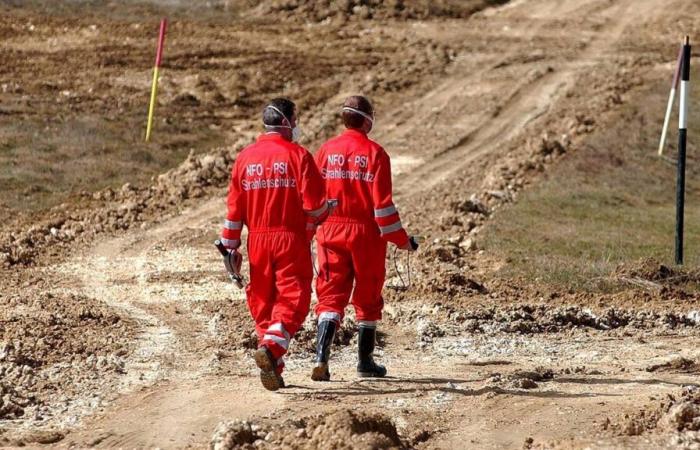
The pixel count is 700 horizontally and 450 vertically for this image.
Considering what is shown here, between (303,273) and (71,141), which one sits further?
(71,141)

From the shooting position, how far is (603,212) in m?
19.6

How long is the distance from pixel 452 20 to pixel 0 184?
17472 mm

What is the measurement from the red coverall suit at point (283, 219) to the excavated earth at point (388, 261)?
0.63 meters

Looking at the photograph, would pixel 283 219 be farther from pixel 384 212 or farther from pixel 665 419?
pixel 665 419

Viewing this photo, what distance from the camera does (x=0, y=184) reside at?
1992cm

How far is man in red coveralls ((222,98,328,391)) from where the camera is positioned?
369 inches

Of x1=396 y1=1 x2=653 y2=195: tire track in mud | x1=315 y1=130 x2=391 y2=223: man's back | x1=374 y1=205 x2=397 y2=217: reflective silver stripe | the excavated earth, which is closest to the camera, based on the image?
the excavated earth

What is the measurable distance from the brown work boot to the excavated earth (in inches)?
9.0

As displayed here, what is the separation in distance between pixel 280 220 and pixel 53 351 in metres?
2.60

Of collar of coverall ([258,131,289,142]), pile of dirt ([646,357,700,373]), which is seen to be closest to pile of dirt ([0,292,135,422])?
collar of coverall ([258,131,289,142])

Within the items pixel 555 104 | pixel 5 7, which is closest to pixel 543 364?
pixel 555 104

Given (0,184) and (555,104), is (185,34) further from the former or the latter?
(0,184)

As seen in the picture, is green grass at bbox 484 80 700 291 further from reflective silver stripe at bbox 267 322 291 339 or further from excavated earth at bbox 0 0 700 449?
reflective silver stripe at bbox 267 322 291 339

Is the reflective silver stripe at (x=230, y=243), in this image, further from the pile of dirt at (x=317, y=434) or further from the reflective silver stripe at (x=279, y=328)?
the pile of dirt at (x=317, y=434)
